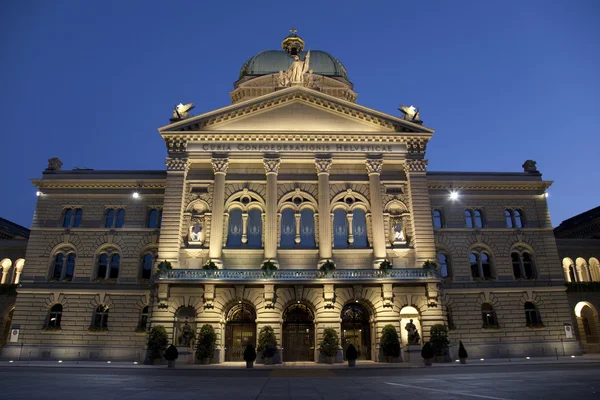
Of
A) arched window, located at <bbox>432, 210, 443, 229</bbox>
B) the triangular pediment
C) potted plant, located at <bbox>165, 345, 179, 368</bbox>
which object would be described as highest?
the triangular pediment

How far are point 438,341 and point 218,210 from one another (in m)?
20.5

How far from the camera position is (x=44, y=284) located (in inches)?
1576

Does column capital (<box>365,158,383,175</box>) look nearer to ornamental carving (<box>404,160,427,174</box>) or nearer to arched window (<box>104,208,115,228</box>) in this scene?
ornamental carving (<box>404,160,427,174</box>)

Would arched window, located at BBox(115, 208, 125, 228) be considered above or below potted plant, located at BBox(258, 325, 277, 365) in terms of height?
above

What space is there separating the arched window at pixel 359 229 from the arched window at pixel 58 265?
2759cm

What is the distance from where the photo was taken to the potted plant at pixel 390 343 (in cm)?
3203

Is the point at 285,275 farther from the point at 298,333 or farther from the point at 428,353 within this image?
the point at 428,353

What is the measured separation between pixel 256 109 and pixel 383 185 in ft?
44.9

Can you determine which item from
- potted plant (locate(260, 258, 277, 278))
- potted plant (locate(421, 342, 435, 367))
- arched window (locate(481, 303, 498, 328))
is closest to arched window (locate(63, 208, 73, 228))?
potted plant (locate(260, 258, 277, 278))

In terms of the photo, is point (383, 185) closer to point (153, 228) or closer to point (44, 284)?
point (153, 228)

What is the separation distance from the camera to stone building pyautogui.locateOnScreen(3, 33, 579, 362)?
3428 cm

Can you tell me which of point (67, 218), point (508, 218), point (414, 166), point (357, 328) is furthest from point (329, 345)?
point (67, 218)

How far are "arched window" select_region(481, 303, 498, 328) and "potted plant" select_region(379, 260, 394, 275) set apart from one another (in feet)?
41.2

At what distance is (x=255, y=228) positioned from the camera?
3869 centimetres
